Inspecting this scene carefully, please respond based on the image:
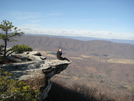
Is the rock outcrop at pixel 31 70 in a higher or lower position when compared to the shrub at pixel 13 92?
lower

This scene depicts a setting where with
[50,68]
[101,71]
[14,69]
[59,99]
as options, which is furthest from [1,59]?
[101,71]

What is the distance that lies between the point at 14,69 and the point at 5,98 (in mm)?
10429

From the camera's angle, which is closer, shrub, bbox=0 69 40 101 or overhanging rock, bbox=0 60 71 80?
shrub, bbox=0 69 40 101

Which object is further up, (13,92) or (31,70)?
(13,92)

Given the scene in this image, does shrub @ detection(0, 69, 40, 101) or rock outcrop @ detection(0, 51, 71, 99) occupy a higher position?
shrub @ detection(0, 69, 40, 101)

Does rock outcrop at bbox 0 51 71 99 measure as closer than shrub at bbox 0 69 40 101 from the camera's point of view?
No

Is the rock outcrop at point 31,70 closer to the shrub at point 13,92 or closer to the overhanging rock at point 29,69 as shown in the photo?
the overhanging rock at point 29,69

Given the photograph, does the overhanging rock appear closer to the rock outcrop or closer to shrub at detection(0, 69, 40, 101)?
the rock outcrop

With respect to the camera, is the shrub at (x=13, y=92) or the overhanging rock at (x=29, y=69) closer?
the shrub at (x=13, y=92)

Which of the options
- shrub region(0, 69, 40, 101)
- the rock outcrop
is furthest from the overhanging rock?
shrub region(0, 69, 40, 101)

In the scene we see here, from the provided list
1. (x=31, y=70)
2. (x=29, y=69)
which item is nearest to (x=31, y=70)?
(x=31, y=70)

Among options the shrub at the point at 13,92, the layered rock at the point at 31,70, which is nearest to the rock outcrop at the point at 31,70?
the layered rock at the point at 31,70

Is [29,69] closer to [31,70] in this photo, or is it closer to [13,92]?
A: [31,70]

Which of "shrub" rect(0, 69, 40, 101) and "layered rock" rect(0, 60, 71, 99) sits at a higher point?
"shrub" rect(0, 69, 40, 101)
